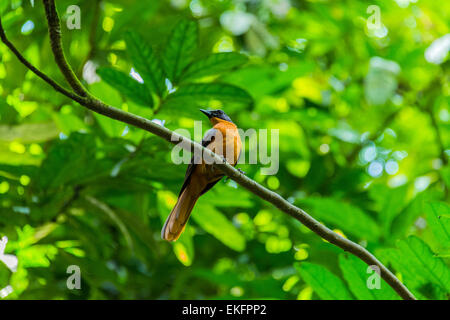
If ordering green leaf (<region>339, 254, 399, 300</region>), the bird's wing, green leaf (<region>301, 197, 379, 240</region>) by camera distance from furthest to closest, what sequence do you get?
A: green leaf (<region>301, 197, 379, 240</region>) → green leaf (<region>339, 254, 399, 300</region>) → the bird's wing

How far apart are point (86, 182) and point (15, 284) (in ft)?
1.56

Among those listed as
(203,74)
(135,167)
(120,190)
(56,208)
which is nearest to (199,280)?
(120,190)

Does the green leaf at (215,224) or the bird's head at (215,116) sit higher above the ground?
the bird's head at (215,116)

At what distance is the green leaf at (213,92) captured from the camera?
163 centimetres

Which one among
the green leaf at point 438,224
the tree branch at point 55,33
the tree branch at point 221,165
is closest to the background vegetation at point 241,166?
the green leaf at point 438,224

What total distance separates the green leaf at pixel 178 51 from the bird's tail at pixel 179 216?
0.39 metres

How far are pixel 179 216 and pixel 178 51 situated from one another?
0.54m

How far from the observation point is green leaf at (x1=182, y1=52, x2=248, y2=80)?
169cm

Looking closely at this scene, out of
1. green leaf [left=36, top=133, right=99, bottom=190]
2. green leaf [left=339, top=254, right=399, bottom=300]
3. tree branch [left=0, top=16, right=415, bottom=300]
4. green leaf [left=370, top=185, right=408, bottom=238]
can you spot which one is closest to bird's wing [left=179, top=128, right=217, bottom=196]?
tree branch [left=0, top=16, right=415, bottom=300]

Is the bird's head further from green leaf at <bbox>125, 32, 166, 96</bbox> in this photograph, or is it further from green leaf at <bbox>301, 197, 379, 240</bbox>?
green leaf at <bbox>301, 197, 379, 240</bbox>

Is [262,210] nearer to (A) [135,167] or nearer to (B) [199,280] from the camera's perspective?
(B) [199,280]

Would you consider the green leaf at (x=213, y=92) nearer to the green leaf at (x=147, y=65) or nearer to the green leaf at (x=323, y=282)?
the green leaf at (x=147, y=65)

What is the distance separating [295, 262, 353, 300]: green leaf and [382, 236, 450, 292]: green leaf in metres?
0.25

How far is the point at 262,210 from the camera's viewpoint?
2.99 meters
